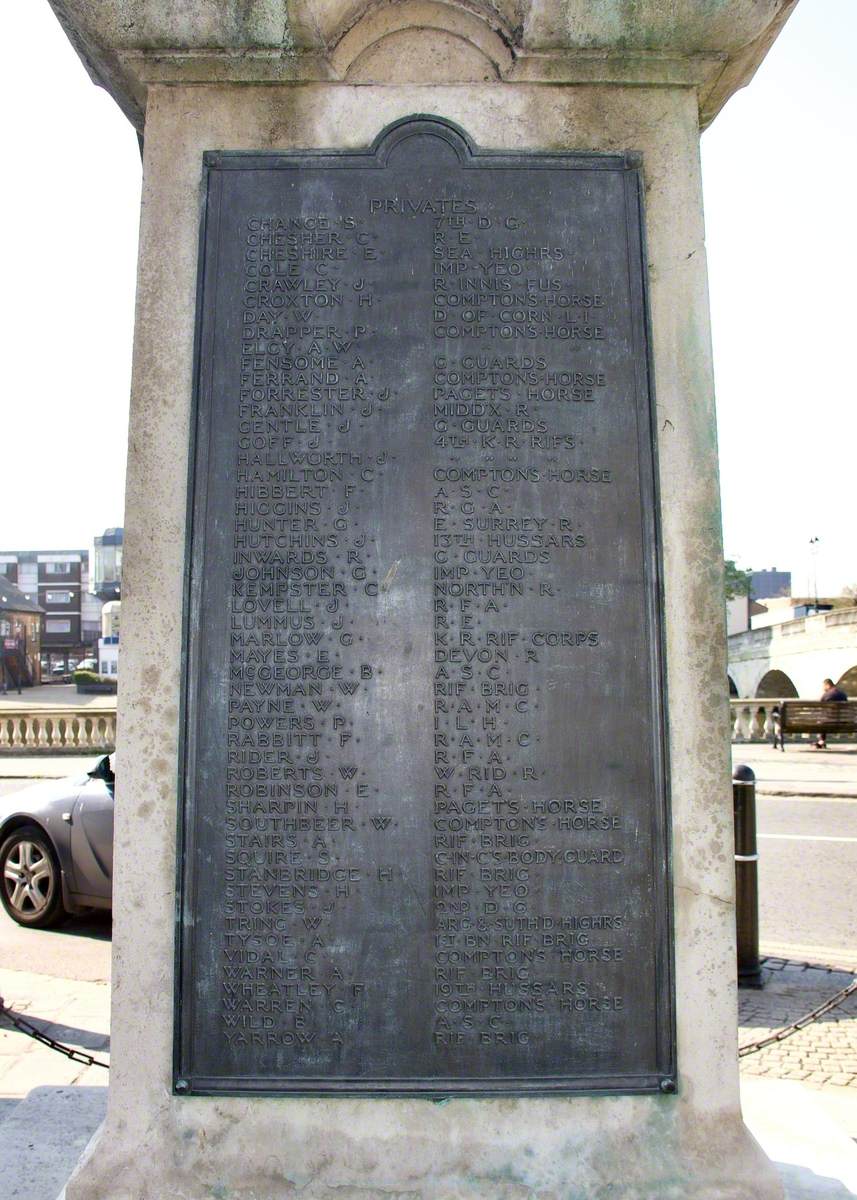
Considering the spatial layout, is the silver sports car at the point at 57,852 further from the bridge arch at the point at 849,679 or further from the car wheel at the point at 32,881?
the bridge arch at the point at 849,679

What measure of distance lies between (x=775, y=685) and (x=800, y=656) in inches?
250

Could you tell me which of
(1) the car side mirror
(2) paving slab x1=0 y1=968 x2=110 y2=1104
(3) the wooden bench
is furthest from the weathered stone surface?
(3) the wooden bench

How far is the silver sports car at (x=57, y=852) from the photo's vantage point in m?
8.17

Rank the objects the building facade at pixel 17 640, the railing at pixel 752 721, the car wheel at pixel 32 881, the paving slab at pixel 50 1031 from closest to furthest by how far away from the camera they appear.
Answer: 1. the paving slab at pixel 50 1031
2. the car wheel at pixel 32 881
3. the railing at pixel 752 721
4. the building facade at pixel 17 640

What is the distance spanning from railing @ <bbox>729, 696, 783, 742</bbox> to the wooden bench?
2004 millimetres

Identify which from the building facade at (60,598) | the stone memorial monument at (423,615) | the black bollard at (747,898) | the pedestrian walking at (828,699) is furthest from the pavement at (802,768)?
the building facade at (60,598)

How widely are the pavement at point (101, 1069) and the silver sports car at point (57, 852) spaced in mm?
233

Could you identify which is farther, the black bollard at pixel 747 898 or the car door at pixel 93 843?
the car door at pixel 93 843

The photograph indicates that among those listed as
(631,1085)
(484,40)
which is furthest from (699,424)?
(631,1085)

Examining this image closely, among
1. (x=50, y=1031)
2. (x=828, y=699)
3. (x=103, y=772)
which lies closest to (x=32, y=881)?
(x=103, y=772)

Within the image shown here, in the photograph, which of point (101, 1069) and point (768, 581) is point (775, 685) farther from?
point (768, 581)

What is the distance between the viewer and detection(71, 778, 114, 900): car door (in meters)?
8.12

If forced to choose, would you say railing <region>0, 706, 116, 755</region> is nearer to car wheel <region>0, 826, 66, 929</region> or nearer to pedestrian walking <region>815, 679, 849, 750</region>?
car wheel <region>0, 826, 66, 929</region>

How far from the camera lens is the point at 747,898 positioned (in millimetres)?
6598
